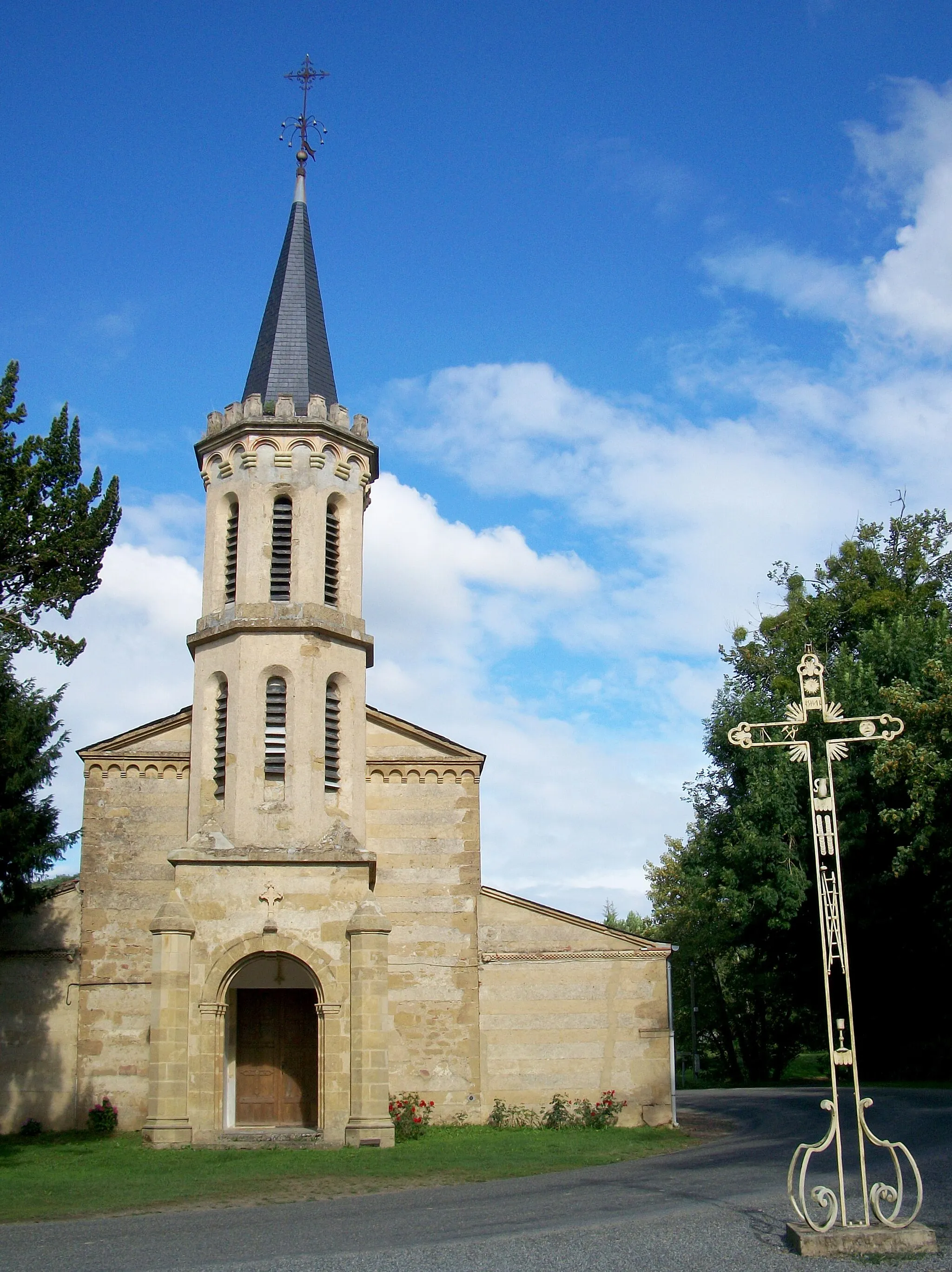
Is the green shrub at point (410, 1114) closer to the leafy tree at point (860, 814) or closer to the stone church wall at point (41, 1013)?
the stone church wall at point (41, 1013)

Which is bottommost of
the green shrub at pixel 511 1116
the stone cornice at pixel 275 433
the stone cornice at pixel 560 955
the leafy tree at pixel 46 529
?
the green shrub at pixel 511 1116

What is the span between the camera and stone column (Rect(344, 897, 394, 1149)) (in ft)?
66.1

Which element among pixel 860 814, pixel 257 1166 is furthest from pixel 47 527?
pixel 860 814

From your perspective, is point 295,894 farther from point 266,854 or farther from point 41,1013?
point 41,1013

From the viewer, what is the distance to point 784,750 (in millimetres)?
36219

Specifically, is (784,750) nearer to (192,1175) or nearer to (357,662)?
(357,662)

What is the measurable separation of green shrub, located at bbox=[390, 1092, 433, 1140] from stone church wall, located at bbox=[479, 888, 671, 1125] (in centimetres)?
137

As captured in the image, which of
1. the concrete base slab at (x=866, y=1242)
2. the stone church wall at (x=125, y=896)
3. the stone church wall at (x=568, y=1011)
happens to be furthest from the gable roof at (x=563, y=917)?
the concrete base slab at (x=866, y=1242)

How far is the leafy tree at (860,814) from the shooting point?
26906 millimetres

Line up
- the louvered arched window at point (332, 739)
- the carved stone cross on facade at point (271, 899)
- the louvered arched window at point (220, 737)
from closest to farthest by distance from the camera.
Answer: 1. the carved stone cross on facade at point (271, 899)
2. the louvered arched window at point (220, 737)
3. the louvered arched window at point (332, 739)

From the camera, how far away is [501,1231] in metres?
11.9

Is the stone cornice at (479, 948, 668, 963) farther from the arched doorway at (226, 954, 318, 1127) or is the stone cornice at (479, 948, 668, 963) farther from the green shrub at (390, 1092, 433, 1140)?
the arched doorway at (226, 954, 318, 1127)

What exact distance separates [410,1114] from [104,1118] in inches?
245

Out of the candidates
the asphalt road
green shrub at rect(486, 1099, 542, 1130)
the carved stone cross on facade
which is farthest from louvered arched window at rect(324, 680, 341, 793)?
the asphalt road
